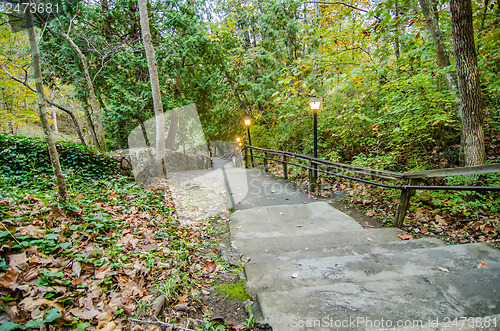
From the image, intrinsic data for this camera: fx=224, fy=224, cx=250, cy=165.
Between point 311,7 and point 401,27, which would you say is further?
point 311,7

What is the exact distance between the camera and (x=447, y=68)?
3.95 meters

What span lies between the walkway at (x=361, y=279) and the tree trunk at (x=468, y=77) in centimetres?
197

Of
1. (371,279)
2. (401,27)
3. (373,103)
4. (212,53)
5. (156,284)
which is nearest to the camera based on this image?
(371,279)

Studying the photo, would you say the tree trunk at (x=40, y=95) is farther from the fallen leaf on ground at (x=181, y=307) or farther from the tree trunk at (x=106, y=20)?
the tree trunk at (x=106, y=20)

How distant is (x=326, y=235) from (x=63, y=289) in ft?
9.61

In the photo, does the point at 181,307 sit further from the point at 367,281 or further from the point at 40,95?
the point at 40,95

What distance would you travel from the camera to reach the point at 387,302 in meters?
1.61

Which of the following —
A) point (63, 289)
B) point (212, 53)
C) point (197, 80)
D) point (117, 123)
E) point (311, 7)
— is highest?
point (311, 7)

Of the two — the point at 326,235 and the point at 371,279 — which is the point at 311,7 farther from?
the point at 371,279

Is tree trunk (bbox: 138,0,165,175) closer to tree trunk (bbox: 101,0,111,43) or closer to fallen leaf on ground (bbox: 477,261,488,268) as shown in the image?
tree trunk (bbox: 101,0,111,43)

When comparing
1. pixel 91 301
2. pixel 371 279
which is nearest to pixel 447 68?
pixel 371 279

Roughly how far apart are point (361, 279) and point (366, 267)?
0.24 m

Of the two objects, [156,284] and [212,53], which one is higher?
[212,53]

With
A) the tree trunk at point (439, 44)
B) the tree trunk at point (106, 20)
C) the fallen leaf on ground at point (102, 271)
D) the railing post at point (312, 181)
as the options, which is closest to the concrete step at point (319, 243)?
the fallen leaf on ground at point (102, 271)
